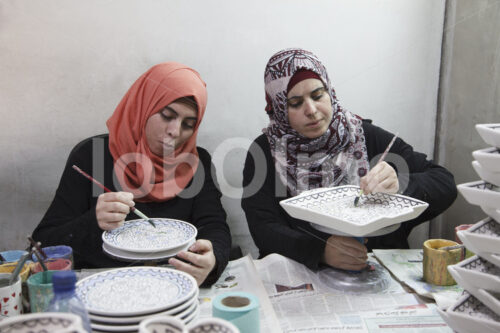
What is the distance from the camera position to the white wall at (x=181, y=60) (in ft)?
5.86

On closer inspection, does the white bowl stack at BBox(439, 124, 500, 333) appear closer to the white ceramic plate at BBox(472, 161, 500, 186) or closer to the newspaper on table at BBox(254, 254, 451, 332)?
the white ceramic plate at BBox(472, 161, 500, 186)

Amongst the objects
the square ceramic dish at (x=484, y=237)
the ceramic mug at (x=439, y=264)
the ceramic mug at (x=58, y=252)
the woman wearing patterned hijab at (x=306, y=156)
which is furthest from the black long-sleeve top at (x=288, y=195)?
the ceramic mug at (x=58, y=252)

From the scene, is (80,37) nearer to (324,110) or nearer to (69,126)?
(69,126)

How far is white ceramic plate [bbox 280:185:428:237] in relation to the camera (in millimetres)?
1050

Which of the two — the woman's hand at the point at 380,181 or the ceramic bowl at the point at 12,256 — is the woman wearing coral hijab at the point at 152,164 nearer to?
the ceramic bowl at the point at 12,256

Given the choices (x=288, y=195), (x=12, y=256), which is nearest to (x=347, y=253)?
(x=288, y=195)

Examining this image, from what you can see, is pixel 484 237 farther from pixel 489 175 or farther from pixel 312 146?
pixel 312 146

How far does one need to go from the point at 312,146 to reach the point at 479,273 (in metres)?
0.91

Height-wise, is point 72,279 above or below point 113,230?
above

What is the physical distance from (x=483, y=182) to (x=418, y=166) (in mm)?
805

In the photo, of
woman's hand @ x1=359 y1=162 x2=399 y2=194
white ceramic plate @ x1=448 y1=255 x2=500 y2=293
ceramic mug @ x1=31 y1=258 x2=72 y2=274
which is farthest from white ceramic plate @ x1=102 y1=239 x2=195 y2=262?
white ceramic plate @ x1=448 y1=255 x2=500 y2=293

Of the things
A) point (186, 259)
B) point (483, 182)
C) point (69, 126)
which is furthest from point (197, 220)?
point (483, 182)

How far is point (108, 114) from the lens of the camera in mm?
1887

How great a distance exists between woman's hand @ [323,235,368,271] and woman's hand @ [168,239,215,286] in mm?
388
